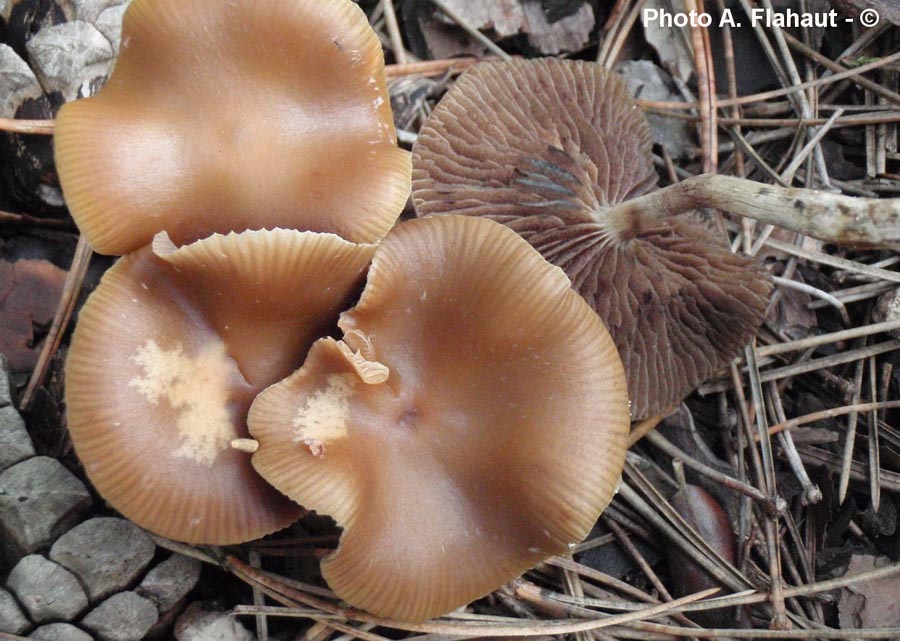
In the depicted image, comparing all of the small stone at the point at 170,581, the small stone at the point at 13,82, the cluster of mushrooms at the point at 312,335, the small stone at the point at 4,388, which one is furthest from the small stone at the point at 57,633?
the small stone at the point at 13,82

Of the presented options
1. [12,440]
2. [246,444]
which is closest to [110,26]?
[12,440]

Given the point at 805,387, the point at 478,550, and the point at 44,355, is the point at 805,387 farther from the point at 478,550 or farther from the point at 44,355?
the point at 44,355

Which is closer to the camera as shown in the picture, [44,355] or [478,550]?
[478,550]

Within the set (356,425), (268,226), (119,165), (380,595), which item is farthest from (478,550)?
(119,165)

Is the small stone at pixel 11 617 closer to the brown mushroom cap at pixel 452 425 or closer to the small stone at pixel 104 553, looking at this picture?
the small stone at pixel 104 553

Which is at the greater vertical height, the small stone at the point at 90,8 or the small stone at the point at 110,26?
the small stone at the point at 90,8

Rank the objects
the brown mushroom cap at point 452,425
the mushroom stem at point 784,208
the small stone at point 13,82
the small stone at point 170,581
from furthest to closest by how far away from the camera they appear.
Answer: the small stone at point 13,82
the small stone at point 170,581
the brown mushroom cap at point 452,425
the mushroom stem at point 784,208
